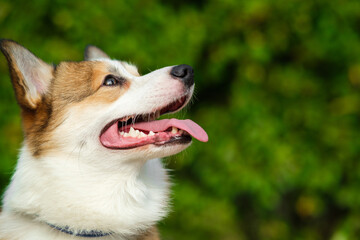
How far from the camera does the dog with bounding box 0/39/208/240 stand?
2.93m

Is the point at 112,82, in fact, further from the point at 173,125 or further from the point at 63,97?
the point at 173,125

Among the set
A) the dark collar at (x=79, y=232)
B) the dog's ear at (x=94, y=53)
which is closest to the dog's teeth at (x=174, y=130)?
the dark collar at (x=79, y=232)

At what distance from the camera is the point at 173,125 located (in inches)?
120

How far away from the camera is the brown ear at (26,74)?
3004 mm

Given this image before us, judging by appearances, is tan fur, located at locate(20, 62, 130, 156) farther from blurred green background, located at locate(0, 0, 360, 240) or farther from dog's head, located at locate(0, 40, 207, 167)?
blurred green background, located at locate(0, 0, 360, 240)

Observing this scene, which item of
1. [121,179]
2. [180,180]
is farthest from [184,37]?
[121,179]

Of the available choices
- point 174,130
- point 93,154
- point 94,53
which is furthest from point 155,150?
point 94,53

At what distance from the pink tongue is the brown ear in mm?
740

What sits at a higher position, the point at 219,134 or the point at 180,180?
the point at 219,134

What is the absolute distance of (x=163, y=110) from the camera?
10.5ft

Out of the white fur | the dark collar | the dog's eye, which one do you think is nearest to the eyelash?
the dog's eye

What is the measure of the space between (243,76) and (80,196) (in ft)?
10.1

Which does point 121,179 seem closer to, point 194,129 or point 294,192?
point 194,129

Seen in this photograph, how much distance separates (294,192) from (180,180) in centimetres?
198
